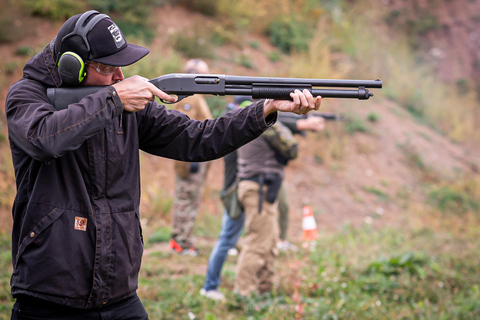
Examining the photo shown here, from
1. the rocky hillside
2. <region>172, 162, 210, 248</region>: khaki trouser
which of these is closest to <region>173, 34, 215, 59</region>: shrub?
the rocky hillside

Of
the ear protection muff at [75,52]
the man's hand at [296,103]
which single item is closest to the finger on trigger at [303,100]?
the man's hand at [296,103]

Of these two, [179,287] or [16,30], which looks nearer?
[179,287]

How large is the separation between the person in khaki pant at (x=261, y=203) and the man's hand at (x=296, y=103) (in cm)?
281

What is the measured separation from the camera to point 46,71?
8.16 feet

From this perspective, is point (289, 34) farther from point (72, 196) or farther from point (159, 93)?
point (72, 196)

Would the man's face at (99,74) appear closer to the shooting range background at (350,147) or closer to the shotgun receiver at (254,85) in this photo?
the shotgun receiver at (254,85)

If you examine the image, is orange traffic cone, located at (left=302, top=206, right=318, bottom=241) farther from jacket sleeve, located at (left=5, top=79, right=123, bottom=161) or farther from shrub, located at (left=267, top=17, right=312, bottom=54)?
shrub, located at (left=267, top=17, right=312, bottom=54)

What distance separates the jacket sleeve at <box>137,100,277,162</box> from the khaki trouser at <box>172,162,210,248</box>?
4.65m

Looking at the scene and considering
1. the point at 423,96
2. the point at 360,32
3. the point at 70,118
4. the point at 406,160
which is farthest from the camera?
the point at 360,32

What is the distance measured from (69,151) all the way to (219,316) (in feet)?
10.7

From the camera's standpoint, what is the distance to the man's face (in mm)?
2545

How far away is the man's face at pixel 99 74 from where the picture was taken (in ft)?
8.35

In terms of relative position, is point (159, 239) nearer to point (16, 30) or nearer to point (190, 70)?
point (190, 70)

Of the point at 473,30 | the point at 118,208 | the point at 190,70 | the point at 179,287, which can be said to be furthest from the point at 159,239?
the point at 473,30
